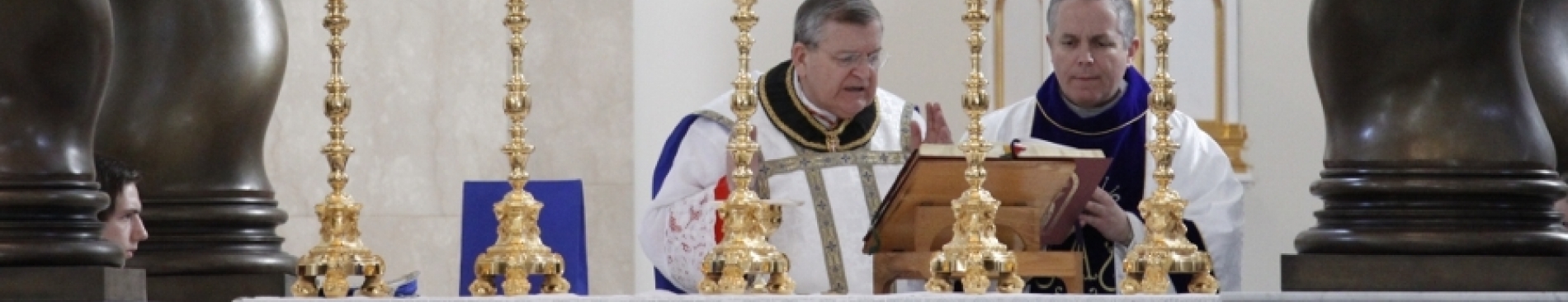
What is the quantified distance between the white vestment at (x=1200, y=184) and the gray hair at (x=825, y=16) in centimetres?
58

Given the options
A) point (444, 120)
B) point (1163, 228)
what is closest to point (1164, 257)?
point (1163, 228)

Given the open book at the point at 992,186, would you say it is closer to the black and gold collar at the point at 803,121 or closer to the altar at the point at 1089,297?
the altar at the point at 1089,297

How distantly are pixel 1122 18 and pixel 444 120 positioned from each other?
3283 millimetres

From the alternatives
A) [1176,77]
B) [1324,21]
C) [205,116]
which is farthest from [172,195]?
[1176,77]

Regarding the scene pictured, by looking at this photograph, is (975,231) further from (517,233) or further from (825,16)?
(825,16)

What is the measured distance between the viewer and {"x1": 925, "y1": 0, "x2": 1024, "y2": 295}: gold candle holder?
5.89 m

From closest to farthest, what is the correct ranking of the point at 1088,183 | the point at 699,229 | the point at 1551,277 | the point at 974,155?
the point at 1551,277, the point at 974,155, the point at 1088,183, the point at 699,229

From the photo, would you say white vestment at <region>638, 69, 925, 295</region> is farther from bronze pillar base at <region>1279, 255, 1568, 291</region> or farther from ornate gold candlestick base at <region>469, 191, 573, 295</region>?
bronze pillar base at <region>1279, 255, 1568, 291</region>

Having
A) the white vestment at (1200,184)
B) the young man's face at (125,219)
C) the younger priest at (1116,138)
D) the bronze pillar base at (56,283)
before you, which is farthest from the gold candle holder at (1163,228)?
the young man's face at (125,219)

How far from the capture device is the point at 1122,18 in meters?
7.27

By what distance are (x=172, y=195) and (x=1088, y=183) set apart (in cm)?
207

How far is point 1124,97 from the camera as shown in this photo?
751 centimetres

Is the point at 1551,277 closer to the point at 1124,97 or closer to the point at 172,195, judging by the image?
the point at 1124,97

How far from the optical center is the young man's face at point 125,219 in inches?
250
